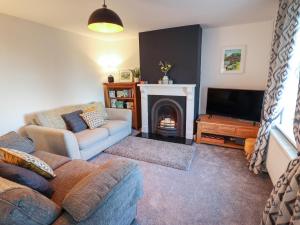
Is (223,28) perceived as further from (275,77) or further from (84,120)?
(84,120)

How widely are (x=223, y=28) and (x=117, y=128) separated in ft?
9.78

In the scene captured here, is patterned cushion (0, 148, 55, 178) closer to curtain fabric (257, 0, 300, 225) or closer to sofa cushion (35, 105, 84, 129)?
sofa cushion (35, 105, 84, 129)

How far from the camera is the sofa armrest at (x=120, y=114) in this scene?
3879 millimetres

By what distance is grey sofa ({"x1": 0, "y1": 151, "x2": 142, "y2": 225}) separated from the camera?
3.00ft

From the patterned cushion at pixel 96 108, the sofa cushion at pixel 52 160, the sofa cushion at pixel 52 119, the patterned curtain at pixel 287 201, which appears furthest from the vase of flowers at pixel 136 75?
the patterned curtain at pixel 287 201

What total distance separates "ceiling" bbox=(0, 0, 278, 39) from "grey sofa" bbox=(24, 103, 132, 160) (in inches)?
62.8

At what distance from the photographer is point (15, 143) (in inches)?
83.0

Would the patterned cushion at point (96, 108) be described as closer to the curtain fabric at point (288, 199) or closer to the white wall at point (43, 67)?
the white wall at point (43, 67)

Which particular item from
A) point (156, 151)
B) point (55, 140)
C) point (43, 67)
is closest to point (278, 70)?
point (156, 151)

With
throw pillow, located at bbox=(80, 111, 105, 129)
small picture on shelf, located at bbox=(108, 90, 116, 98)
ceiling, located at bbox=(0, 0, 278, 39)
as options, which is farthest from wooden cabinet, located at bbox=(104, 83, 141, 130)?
ceiling, located at bbox=(0, 0, 278, 39)

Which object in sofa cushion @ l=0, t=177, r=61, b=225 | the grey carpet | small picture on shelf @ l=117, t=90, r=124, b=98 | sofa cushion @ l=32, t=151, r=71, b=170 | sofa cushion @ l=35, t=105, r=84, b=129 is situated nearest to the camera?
sofa cushion @ l=0, t=177, r=61, b=225

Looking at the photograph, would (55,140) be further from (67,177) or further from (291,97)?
(291,97)

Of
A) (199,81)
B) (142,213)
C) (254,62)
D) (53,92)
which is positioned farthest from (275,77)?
(53,92)

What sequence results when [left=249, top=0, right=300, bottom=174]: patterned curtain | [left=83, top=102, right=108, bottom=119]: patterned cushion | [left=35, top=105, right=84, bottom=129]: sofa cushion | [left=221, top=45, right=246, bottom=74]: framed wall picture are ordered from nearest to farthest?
[left=249, top=0, right=300, bottom=174]: patterned curtain < [left=35, top=105, right=84, bottom=129]: sofa cushion < [left=221, top=45, right=246, bottom=74]: framed wall picture < [left=83, top=102, right=108, bottom=119]: patterned cushion
